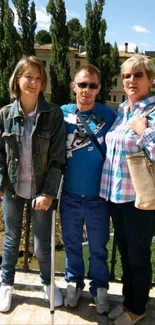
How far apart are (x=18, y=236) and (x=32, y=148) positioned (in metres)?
0.74

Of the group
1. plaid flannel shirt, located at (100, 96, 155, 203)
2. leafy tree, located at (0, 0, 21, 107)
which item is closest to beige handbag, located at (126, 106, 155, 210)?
plaid flannel shirt, located at (100, 96, 155, 203)

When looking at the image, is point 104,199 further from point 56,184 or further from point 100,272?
point 100,272

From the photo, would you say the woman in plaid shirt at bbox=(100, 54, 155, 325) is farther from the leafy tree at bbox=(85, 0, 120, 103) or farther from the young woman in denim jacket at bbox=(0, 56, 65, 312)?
the leafy tree at bbox=(85, 0, 120, 103)

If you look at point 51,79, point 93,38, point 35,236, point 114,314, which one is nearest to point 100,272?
point 114,314

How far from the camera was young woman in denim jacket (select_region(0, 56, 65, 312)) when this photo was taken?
260 cm

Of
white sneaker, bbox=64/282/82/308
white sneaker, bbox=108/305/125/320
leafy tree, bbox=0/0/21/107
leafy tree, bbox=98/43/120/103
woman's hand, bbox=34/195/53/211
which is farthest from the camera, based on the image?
leafy tree, bbox=98/43/120/103

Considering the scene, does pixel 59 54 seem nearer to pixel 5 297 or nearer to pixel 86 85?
pixel 86 85

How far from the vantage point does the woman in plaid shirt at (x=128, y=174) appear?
2.36 meters

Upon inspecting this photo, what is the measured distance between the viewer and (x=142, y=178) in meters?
2.31

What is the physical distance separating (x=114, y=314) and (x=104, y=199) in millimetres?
854

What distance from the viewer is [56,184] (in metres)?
2.61

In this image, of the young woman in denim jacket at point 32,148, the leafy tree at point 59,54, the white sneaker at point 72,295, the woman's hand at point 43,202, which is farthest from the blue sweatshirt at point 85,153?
the leafy tree at point 59,54

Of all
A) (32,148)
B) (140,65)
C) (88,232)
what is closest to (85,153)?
(32,148)

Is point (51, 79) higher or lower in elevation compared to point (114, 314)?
higher
